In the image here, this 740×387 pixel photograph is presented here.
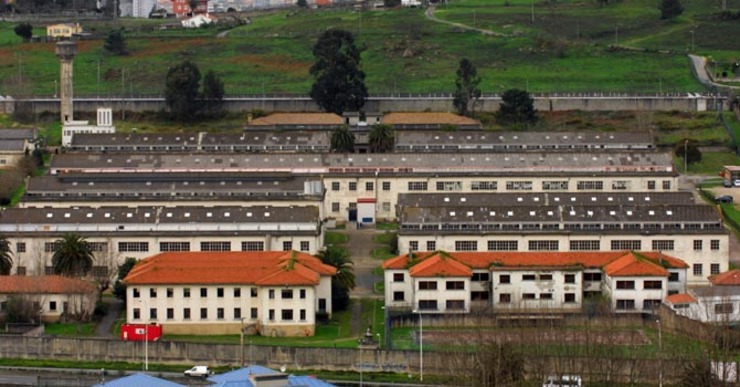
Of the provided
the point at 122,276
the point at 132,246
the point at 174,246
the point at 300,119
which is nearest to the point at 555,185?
the point at 174,246

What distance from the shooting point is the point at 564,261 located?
79875 mm

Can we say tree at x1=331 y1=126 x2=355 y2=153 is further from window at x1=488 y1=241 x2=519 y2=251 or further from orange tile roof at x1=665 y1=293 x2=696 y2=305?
orange tile roof at x1=665 y1=293 x2=696 y2=305

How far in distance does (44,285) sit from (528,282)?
1759 cm

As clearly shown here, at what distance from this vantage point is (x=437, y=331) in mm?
75062

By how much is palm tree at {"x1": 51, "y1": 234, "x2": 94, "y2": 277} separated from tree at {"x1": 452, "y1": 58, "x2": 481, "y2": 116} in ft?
137

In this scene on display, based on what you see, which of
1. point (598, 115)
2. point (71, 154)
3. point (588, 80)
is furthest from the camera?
point (588, 80)

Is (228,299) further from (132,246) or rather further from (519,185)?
(519,185)

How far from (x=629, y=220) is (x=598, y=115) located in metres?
36.4

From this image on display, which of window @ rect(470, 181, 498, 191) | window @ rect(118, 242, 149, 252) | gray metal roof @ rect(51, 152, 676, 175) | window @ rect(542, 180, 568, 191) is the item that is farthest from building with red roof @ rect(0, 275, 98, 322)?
window @ rect(542, 180, 568, 191)

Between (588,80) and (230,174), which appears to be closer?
(230,174)

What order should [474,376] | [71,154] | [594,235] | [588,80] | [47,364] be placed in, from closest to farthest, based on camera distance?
[474,376] < [47,364] < [594,235] < [71,154] < [588,80]

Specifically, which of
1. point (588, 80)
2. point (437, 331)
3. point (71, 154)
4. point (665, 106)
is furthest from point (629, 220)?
point (588, 80)

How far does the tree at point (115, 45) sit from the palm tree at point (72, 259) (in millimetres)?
62982

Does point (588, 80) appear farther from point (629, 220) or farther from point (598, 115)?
point (629, 220)
